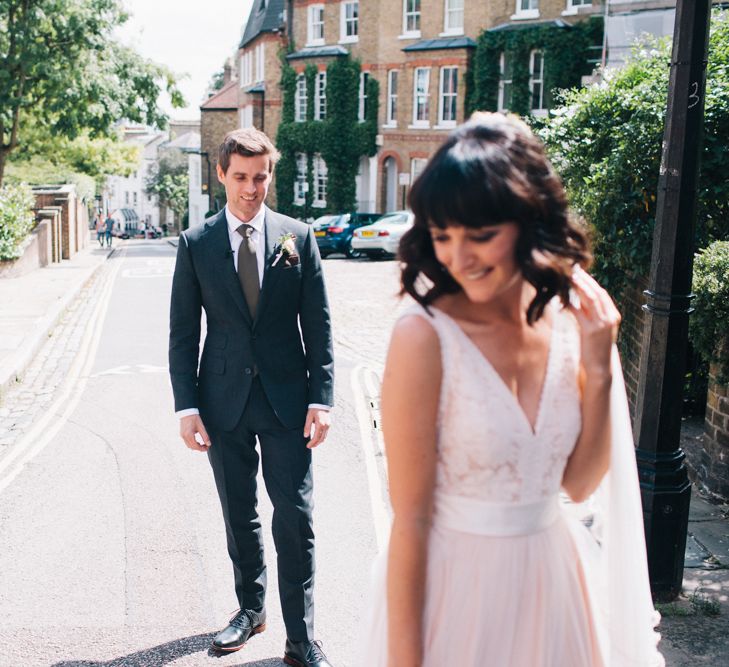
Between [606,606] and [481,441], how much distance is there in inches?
27.4

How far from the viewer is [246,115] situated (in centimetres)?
5303

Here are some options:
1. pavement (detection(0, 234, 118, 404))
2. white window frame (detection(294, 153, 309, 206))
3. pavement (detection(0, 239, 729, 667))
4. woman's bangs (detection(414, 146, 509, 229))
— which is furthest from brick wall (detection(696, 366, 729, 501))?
white window frame (detection(294, 153, 309, 206))

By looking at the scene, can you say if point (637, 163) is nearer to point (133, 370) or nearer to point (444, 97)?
point (133, 370)

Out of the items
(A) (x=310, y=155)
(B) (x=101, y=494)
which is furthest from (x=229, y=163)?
(A) (x=310, y=155)

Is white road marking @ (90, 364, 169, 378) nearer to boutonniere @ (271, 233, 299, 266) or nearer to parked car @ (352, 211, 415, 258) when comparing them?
boutonniere @ (271, 233, 299, 266)

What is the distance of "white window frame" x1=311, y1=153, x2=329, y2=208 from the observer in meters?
43.7

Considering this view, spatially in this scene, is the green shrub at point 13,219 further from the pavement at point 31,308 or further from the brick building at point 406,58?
the brick building at point 406,58

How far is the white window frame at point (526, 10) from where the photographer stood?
3381 cm

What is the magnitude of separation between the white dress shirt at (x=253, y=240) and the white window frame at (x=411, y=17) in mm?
37069

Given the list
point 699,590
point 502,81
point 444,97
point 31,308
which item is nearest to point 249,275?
point 699,590

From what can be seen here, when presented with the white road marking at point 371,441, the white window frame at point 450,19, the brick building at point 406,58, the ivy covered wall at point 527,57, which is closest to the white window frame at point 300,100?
the brick building at point 406,58

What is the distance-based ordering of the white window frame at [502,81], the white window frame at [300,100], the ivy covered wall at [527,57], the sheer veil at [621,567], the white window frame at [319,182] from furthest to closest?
the white window frame at [300,100] < the white window frame at [319,182] < the white window frame at [502,81] < the ivy covered wall at [527,57] < the sheer veil at [621,567]

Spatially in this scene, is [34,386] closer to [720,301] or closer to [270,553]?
[270,553]

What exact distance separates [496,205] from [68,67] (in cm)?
2894
